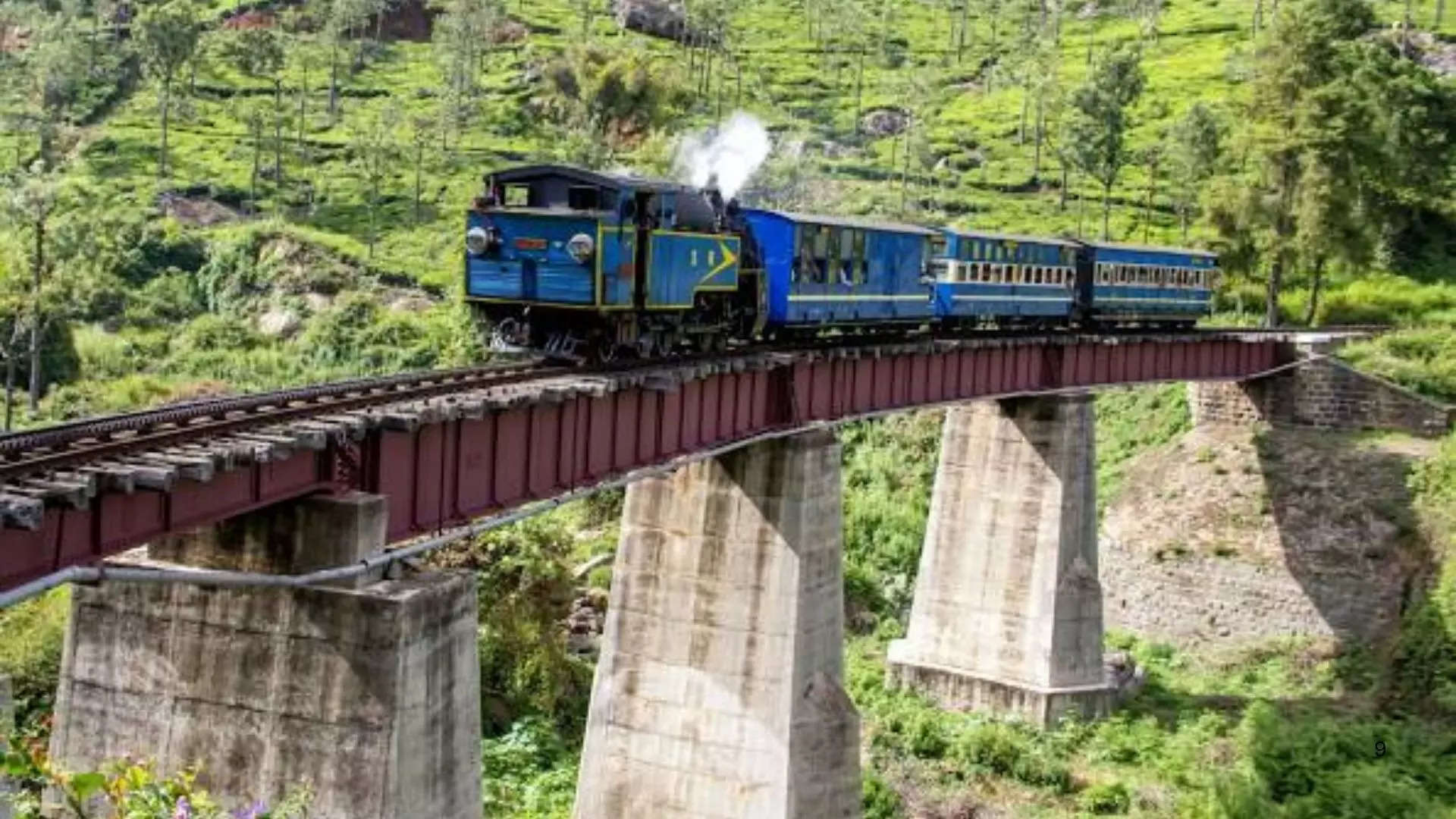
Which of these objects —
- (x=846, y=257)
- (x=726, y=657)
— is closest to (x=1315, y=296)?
(x=846, y=257)

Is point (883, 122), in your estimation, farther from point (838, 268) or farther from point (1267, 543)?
point (838, 268)

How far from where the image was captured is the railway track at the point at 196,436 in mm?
11977

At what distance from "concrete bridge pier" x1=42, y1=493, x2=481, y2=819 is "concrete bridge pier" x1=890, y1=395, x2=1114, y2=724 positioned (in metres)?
25.6

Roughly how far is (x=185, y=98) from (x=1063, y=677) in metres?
82.6

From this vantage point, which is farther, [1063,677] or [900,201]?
[900,201]

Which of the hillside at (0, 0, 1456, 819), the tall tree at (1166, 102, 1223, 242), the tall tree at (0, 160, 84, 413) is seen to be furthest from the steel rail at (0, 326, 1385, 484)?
the tall tree at (1166, 102, 1223, 242)

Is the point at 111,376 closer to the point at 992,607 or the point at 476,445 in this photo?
the point at 992,607

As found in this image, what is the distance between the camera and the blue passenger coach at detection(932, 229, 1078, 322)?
3641 centimetres

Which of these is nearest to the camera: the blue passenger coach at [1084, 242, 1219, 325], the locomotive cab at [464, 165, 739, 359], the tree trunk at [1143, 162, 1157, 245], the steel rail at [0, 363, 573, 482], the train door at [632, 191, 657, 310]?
the steel rail at [0, 363, 573, 482]

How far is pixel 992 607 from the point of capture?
3944cm

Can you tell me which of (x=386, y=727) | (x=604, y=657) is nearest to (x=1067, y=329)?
(x=604, y=657)

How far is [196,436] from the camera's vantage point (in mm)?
14586

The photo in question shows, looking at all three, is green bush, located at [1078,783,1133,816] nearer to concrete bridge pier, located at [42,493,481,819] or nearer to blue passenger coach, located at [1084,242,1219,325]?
blue passenger coach, located at [1084,242,1219,325]

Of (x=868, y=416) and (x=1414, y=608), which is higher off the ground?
(x=868, y=416)
